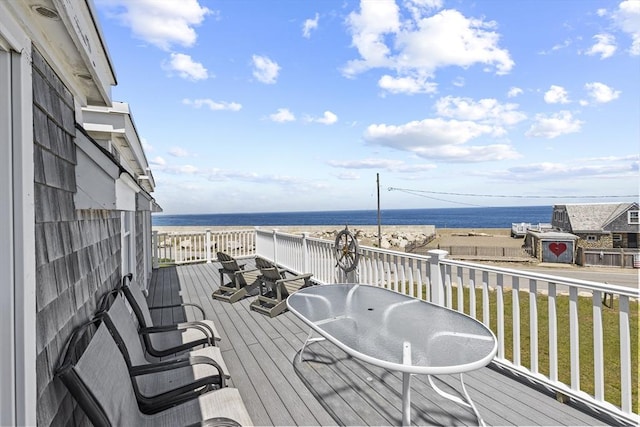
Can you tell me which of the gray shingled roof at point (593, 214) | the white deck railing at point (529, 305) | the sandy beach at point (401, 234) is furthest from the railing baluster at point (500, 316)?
the gray shingled roof at point (593, 214)

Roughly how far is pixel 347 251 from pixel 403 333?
2413mm

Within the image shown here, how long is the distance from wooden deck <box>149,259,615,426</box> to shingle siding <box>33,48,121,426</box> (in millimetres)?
1433

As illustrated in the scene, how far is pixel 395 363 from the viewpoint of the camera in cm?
175

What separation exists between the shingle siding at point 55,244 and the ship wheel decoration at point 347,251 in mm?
3160

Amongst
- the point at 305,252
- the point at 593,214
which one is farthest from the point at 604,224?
the point at 305,252

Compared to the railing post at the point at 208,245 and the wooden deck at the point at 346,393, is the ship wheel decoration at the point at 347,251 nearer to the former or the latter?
the wooden deck at the point at 346,393

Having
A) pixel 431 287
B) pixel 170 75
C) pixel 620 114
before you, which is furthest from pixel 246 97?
pixel 620 114

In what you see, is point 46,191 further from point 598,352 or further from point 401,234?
point 401,234

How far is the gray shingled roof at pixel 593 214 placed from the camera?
28219 mm

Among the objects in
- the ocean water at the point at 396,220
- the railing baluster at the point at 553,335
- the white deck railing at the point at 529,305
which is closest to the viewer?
the white deck railing at the point at 529,305

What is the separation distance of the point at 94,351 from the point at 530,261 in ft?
92.1

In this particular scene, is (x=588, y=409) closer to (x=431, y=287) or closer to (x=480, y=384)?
(x=480, y=384)

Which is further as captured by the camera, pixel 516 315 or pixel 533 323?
pixel 516 315

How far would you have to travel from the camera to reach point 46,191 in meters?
1.23
